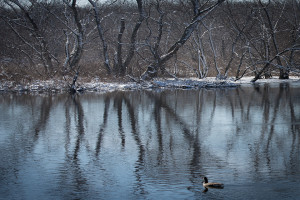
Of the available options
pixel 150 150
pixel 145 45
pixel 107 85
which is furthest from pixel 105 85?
pixel 150 150

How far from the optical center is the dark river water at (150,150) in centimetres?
752

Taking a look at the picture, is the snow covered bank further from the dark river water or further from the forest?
the dark river water

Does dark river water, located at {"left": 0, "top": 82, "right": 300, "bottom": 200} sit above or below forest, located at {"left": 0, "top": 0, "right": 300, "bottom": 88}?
below

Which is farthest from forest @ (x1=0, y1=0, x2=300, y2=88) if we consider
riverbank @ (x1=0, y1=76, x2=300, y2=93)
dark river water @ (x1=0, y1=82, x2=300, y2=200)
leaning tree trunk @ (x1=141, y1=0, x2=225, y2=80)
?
dark river water @ (x1=0, y1=82, x2=300, y2=200)

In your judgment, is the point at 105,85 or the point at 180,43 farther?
the point at 180,43

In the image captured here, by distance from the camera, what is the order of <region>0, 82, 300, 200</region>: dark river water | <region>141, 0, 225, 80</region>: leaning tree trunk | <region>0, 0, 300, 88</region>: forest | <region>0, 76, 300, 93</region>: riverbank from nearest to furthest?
<region>0, 82, 300, 200</region>: dark river water → <region>0, 76, 300, 93</region>: riverbank → <region>141, 0, 225, 80</region>: leaning tree trunk → <region>0, 0, 300, 88</region>: forest

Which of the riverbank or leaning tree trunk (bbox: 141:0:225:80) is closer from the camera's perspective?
the riverbank

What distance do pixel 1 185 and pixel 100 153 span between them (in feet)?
8.71

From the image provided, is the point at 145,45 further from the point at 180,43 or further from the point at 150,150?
the point at 150,150

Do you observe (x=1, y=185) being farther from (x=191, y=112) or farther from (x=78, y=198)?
(x=191, y=112)

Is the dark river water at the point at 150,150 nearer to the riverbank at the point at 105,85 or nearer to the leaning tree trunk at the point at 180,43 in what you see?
the riverbank at the point at 105,85

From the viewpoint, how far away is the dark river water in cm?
752

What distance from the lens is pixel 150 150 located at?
10.3m

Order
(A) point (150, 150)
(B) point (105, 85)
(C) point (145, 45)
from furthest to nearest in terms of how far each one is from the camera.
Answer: (C) point (145, 45)
(B) point (105, 85)
(A) point (150, 150)
